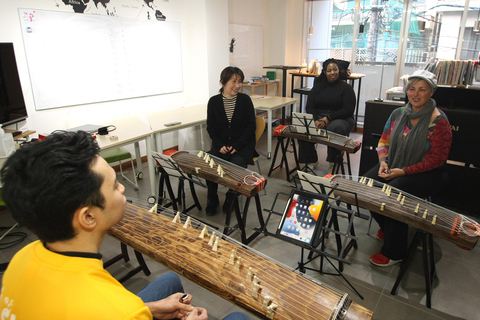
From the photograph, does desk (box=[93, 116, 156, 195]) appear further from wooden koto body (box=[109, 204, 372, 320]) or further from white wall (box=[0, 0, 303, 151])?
wooden koto body (box=[109, 204, 372, 320])

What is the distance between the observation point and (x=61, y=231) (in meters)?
0.78

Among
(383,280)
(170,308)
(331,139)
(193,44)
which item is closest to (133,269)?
(170,308)

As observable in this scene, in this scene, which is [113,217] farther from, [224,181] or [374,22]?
[374,22]

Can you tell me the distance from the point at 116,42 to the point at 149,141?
1.55 meters

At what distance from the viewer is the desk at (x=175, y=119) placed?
127 inches

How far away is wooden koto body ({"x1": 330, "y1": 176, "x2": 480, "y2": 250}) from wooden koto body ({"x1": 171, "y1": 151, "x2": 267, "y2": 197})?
0.57 m

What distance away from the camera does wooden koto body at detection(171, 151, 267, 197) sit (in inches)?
91.6

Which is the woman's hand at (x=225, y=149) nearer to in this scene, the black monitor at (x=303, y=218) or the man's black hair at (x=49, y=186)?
the black monitor at (x=303, y=218)

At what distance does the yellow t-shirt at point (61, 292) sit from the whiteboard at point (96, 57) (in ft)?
9.93

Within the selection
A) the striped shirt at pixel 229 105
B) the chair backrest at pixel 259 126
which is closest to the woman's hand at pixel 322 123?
the chair backrest at pixel 259 126

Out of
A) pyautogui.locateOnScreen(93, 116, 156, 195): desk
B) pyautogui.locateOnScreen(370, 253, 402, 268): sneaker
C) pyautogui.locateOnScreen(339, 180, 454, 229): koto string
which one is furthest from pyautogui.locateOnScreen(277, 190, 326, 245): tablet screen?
pyautogui.locateOnScreen(93, 116, 156, 195): desk

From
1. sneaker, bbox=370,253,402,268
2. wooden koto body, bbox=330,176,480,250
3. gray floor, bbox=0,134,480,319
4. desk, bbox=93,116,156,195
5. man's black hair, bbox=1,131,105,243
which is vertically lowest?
gray floor, bbox=0,134,480,319

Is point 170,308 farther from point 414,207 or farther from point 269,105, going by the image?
point 269,105

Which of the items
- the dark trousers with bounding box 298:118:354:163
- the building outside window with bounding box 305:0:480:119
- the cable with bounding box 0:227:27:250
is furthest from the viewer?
the building outside window with bounding box 305:0:480:119
